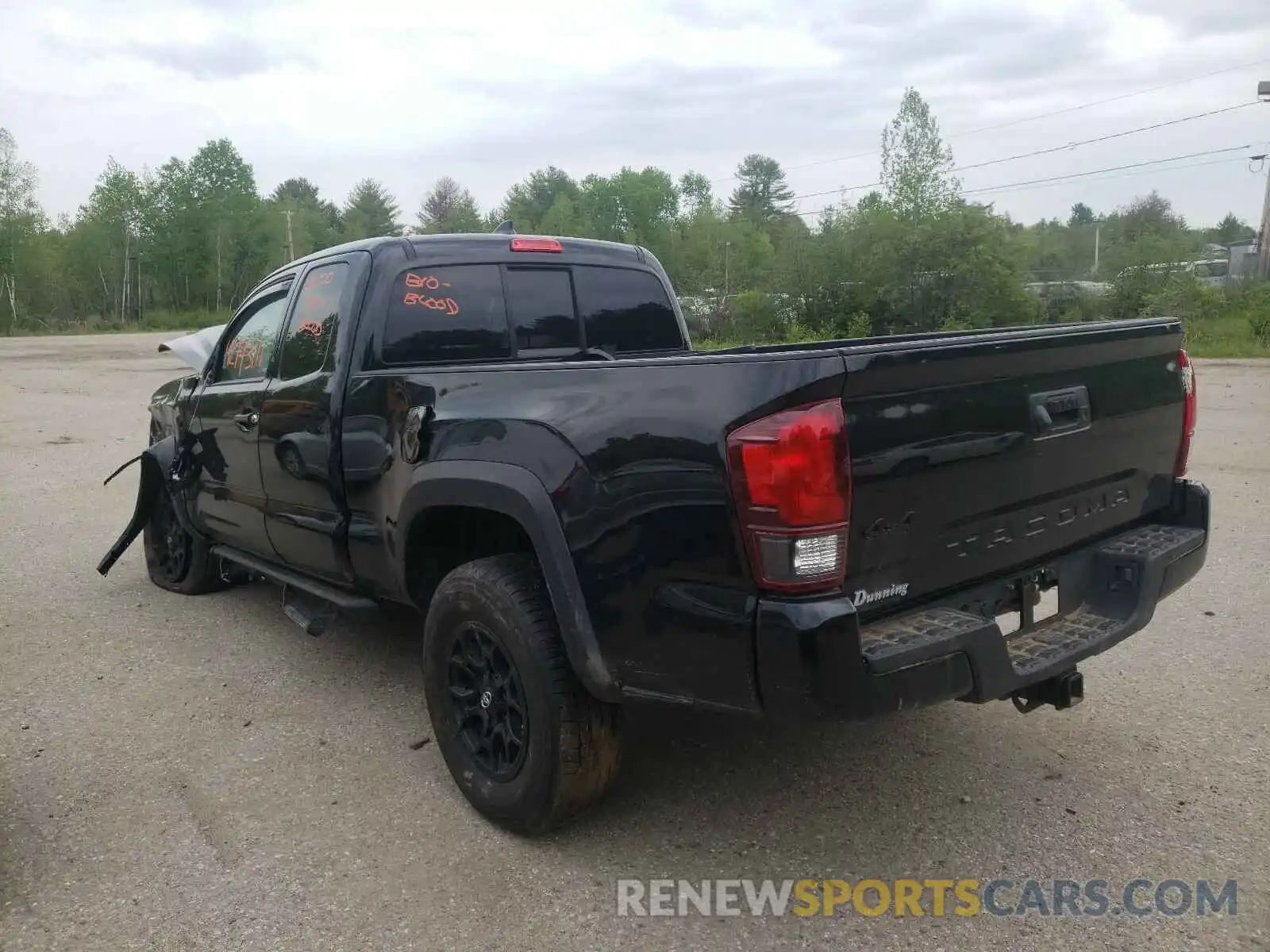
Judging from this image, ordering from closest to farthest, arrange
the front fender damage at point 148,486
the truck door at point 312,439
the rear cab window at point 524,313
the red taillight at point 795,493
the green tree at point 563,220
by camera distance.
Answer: the red taillight at point 795,493 → the truck door at point 312,439 → the rear cab window at point 524,313 → the front fender damage at point 148,486 → the green tree at point 563,220

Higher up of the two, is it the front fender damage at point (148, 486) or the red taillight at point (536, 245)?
the red taillight at point (536, 245)

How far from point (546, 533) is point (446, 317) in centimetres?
157

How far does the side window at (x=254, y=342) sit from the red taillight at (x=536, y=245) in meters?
1.14

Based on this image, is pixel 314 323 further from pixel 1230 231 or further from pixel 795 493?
pixel 1230 231

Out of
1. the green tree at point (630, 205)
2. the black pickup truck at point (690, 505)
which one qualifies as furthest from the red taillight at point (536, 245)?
the green tree at point (630, 205)

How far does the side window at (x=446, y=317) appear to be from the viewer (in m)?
3.97

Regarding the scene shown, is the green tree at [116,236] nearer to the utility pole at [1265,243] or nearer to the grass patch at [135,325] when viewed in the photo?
the grass patch at [135,325]

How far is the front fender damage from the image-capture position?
5.75 metres

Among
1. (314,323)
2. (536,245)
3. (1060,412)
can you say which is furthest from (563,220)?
(1060,412)

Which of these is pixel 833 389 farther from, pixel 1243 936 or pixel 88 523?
pixel 88 523

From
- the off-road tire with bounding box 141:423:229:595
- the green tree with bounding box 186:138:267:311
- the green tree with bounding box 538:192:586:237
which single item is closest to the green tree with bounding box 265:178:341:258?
the green tree with bounding box 186:138:267:311

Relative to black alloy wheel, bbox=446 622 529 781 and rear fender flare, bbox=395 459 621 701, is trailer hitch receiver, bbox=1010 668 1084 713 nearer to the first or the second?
rear fender flare, bbox=395 459 621 701

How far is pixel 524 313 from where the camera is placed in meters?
4.31

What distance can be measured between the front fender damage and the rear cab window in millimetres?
2433
